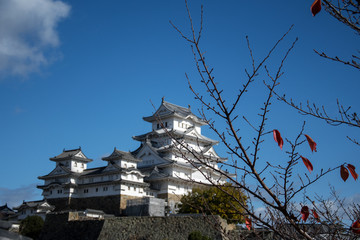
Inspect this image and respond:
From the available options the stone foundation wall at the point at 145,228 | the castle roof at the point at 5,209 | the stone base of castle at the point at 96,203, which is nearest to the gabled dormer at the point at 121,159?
the stone base of castle at the point at 96,203

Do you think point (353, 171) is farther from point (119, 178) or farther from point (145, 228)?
point (119, 178)

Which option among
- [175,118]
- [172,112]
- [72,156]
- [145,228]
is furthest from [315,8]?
[175,118]

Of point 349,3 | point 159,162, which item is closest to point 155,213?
point 159,162

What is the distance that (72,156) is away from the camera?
4103 centimetres

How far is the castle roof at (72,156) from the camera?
4125cm

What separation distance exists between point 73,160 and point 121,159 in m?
6.60

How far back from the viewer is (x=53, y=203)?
40.1 meters

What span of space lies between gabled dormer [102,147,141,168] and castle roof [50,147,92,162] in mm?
4082

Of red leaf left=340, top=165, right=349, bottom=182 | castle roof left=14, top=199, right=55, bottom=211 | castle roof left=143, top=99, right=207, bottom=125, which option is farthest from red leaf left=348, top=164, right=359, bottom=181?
castle roof left=143, top=99, right=207, bottom=125

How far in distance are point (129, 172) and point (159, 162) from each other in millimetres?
4848

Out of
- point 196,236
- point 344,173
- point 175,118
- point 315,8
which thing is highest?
point 175,118

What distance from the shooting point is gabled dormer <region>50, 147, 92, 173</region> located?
41.2 meters

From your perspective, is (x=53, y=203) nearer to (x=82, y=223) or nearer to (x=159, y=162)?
(x=159, y=162)

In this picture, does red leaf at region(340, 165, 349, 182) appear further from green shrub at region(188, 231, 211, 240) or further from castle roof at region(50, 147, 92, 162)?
castle roof at region(50, 147, 92, 162)
